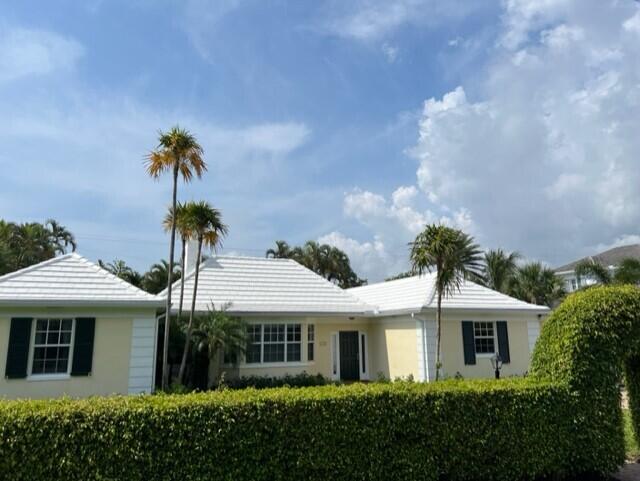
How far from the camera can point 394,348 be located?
1805 cm

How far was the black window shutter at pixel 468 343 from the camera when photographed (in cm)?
1730

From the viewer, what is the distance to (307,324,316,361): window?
1775cm

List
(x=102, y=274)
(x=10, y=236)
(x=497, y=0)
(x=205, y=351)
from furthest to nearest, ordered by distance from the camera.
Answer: (x=10, y=236), (x=205, y=351), (x=102, y=274), (x=497, y=0)

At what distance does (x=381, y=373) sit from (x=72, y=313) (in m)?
11.8

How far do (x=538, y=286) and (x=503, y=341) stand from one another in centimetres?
1314

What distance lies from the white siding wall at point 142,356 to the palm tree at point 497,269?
24.3 meters

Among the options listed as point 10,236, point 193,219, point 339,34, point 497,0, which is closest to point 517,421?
point 497,0

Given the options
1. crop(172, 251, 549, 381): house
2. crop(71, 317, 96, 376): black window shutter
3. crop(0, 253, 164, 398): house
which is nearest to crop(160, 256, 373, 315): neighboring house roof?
crop(172, 251, 549, 381): house

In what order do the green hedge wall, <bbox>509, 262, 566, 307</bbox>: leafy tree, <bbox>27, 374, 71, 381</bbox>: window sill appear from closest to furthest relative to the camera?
the green hedge wall
<bbox>27, 374, 71, 381</bbox>: window sill
<bbox>509, 262, 566, 307</bbox>: leafy tree

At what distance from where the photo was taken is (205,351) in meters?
15.0

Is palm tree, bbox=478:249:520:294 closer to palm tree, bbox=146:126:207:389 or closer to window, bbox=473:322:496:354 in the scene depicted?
window, bbox=473:322:496:354

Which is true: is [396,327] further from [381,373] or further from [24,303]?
[24,303]

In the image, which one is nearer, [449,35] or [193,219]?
[449,35]

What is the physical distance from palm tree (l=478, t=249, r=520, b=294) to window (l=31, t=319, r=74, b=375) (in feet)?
85.8
